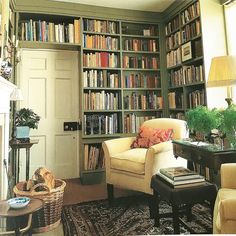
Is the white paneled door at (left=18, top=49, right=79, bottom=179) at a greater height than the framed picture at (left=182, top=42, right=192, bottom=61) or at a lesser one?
lesser

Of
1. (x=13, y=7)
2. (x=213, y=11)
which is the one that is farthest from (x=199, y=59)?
(x=13, y=7)

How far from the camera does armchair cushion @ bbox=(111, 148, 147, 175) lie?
233 centimetres

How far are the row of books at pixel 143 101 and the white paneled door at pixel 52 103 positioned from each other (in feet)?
2.76

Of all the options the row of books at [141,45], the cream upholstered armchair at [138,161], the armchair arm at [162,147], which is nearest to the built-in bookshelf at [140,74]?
the row of books at [141,45]

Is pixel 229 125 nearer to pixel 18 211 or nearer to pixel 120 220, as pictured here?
pixel 120 220

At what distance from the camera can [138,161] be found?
236cm

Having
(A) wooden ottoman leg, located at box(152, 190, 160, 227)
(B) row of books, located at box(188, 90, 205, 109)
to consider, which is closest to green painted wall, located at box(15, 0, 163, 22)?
(B) row of books, located at box(188, 90, 205, 109)

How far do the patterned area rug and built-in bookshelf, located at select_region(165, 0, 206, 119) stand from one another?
1578mm

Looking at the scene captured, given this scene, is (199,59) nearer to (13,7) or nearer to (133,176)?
(133,176)

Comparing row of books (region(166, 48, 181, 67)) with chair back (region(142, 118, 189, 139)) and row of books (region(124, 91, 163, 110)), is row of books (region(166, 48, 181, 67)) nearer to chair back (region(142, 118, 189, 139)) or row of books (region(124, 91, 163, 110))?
row of books (region(124, 91, 163, 110))

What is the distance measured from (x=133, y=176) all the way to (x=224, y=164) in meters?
0.99

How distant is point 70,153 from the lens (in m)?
3.72

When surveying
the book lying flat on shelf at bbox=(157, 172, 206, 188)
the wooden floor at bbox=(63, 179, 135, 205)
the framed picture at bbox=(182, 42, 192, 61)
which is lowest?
the wooden floor at bbox=(63, 179, 135, 205)

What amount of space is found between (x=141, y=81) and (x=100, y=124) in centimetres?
101
